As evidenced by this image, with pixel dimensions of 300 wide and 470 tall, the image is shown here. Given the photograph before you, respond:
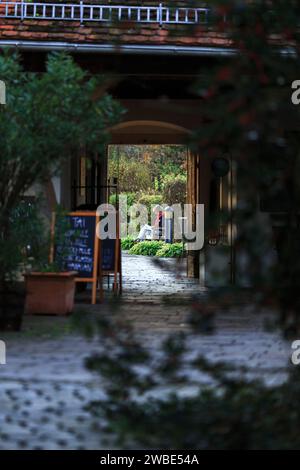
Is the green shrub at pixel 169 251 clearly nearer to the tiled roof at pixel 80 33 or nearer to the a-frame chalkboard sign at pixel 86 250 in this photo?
the a-frame chalkboard sign at pixel 86 250

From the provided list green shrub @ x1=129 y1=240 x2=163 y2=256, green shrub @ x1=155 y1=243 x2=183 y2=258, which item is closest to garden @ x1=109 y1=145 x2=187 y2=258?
green shrub @ x1=129 y1=240 x2=163 y2=256

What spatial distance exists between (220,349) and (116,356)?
157 inches

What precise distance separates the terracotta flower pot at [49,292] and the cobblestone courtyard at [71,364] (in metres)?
0.17

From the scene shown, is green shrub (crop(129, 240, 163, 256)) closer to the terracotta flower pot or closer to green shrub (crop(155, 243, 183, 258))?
green shrub (crop(155, 243, 183, 258))

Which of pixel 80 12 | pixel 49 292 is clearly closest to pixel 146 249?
pixel 80 12

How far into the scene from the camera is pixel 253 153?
309 centimetres

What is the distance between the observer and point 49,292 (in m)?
9.43

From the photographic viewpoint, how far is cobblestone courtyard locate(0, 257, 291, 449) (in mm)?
4250

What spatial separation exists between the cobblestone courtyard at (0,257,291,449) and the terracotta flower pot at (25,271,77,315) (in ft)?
0.56

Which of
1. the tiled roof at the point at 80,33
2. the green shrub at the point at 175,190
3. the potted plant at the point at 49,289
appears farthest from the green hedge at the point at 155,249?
the potted plant at the point at 49,289

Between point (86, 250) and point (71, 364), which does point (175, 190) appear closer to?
point (86, 250)

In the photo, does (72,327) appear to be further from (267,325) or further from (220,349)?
(220,349)

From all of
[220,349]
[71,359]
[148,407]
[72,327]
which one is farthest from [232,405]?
[220,349]

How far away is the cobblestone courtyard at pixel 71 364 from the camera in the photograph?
4.25 metres
